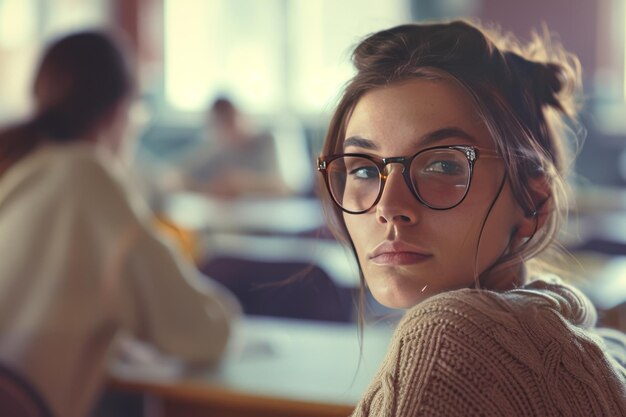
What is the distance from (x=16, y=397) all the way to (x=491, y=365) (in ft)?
3.78

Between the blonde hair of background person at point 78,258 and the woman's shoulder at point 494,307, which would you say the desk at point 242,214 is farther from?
the woman's shoulder at point 494,307

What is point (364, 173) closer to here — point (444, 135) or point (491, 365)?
point (444, 135)

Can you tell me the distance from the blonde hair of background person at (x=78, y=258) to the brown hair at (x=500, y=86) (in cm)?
137

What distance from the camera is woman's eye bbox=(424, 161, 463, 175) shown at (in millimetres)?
802

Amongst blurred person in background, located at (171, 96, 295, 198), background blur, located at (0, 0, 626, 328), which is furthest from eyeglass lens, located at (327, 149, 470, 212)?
background blur, located at (0, 0, 626, 328)

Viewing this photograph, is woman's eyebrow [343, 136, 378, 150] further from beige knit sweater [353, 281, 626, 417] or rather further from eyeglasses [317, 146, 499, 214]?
beige knit sweater [353, 281, 626, 417]

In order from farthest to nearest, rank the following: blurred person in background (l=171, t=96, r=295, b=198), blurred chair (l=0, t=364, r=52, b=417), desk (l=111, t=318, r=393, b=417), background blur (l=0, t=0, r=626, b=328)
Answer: background blur (l=0, t=0, r=626, b=328) → blurred person in background (l=171, t=96, r=295, b=198) → desk (l=111, t=318, r=393, b=417) → blurred chair (l=0, t=364, r=52, b=417)

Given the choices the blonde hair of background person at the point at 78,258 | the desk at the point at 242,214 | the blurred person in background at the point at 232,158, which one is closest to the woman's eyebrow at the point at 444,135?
the blonde hair of background person at the point at 78,258

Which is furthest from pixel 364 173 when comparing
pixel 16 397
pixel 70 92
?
pixel 70 92

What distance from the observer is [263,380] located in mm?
2111

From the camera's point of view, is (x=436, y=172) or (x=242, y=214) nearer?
(x=436, y=172)

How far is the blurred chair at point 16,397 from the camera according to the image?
A: 5.40ft

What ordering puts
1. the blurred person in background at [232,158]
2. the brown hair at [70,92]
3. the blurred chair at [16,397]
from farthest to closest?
1. the blurred person in background at [232,158]
2. the brown hair at [70,92]
3. the blurred chair at [16,397]

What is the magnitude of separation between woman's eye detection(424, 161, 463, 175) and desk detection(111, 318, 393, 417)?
1027mm
